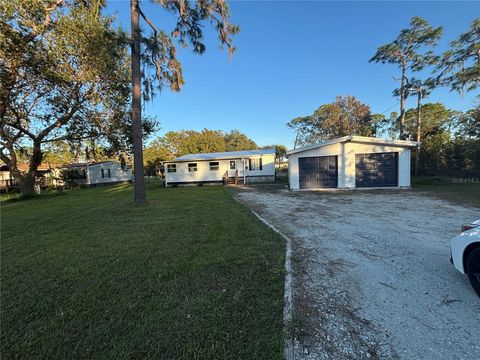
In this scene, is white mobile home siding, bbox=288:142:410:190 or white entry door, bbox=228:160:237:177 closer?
white mobile home siding, bbox=288:142:410:190

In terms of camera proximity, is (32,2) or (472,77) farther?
(472,77)

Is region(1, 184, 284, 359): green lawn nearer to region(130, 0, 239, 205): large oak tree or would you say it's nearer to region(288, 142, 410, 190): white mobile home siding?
region(130, 0, 239, 205): large oak tree

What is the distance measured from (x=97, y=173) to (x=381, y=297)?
103ft

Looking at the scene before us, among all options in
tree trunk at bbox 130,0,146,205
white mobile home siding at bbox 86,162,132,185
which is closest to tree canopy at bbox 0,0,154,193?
tree trunk at bbox 130,0,146,205

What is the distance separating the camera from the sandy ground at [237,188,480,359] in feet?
5.99

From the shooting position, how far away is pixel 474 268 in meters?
2.52

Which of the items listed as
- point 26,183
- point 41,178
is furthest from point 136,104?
point 41,178

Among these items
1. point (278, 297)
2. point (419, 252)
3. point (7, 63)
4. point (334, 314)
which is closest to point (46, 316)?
point (278, 297)

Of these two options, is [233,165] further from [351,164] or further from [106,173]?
[106,173]

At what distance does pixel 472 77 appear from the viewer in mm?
16812

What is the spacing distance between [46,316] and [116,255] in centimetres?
160

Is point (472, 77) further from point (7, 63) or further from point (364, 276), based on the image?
point (7, 63)

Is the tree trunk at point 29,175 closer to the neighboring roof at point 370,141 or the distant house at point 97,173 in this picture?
the distant house at point 97,173

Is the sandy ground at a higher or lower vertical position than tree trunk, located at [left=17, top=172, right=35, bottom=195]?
lower
